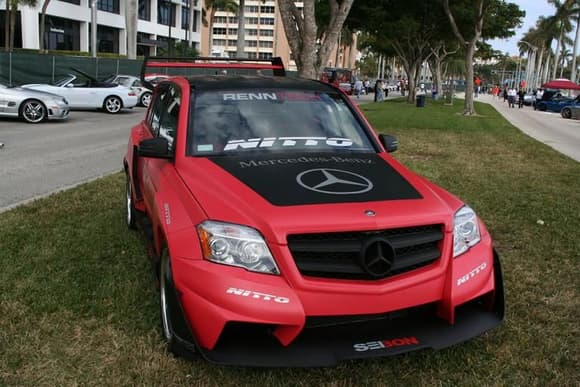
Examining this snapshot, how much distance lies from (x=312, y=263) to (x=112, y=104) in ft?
63.1

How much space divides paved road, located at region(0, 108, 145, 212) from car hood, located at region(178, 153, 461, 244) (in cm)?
437

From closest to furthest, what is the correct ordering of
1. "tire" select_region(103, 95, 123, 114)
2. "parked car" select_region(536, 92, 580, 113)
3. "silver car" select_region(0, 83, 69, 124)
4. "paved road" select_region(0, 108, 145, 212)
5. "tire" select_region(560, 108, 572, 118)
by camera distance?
"paved road" select_region(0, 108, 145, 212) → "silver car" select_region(0, 83, 69, 124) → "tire" select_region(103, 95, 123, 114) → "tire" select_region(560, 108, 572, 118) → "parked car" select_region(536, 92, 580, 113)

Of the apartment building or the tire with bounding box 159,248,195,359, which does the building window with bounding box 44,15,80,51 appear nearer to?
the apartment building

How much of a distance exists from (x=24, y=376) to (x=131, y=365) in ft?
1.87

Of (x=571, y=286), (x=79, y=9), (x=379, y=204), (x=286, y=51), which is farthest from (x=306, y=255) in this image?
(x=286, y=51)

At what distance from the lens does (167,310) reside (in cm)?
337

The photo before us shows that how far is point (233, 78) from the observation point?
15.8 ft

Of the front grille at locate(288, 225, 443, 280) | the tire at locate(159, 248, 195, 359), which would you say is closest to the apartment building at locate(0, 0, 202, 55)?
the tire at locate(159, 248, 195, 359)

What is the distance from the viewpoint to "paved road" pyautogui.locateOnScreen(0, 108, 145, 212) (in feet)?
26.7

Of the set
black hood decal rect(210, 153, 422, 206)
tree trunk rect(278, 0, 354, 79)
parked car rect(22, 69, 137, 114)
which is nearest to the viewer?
black hood decal rect(210, 153, 422, 206)

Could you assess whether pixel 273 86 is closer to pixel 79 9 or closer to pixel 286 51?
pixel 79 9

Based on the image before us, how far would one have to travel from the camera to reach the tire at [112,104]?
67.6 ft

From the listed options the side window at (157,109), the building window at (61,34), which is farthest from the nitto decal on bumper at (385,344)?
the building window at (61,34)

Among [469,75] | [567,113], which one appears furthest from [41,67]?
[567,113]
